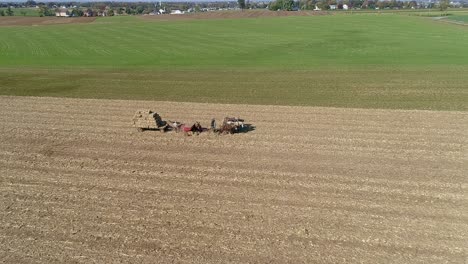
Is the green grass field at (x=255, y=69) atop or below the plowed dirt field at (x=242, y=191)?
atop

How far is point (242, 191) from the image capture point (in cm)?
1667

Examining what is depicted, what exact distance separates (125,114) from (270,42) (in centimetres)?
4474

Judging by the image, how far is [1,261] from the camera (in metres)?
12.7

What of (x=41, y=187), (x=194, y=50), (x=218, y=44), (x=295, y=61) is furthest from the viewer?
(x=218, y=44)

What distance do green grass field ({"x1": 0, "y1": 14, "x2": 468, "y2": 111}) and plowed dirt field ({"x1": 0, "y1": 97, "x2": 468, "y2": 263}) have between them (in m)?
6.77

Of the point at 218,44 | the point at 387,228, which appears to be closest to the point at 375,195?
the point at 387,228

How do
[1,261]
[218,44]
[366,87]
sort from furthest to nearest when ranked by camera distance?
[218,44] < [366,87] < [1,261]

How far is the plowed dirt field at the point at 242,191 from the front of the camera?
1303 centimetres

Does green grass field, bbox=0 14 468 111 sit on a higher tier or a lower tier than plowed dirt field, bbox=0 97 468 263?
higher

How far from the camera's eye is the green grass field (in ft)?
108

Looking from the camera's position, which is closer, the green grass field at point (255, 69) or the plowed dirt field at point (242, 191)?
the plowed dirt field at point (242, 191)

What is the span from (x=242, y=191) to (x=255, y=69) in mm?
29558

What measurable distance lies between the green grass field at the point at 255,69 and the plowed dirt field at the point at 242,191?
677 centimetres

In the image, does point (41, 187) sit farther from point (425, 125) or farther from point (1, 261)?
point (425, 125)
